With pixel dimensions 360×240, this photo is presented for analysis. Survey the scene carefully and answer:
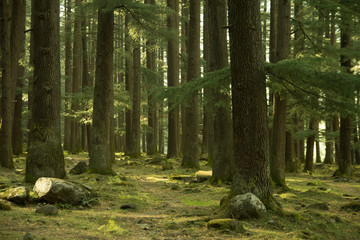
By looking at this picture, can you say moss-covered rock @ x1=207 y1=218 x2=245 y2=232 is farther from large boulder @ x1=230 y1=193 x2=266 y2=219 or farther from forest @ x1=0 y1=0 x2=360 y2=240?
large boulder @ x1=230 y1=193 x2=266 y2=219

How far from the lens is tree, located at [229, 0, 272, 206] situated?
6.52 meters

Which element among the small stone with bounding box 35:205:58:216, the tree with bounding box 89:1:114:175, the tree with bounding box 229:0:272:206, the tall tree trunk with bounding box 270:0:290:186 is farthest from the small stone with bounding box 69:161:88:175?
the tree with bounding box 229:0:272:206

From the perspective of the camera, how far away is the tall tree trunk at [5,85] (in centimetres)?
1149

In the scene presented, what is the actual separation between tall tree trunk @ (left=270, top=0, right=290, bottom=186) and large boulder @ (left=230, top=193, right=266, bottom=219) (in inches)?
192

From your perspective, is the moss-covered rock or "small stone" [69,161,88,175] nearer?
the moss-covered rock

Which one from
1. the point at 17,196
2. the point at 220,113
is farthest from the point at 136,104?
the point at 17,196

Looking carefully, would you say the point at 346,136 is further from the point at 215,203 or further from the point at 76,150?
the point at 76,150

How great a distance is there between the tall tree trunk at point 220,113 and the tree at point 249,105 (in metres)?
3.94

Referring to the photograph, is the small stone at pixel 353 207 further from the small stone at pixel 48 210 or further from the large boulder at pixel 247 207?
the small stone at pixel 48 210

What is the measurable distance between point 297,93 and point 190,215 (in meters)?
3.75

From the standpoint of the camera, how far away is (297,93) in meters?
7.67

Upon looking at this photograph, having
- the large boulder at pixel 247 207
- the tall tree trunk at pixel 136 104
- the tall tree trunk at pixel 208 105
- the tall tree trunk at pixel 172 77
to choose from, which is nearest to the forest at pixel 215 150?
the large boulder at pixel 247 207

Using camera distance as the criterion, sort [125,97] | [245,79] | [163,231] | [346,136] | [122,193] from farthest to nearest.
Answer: [125,97]
[346,136]
[122,193]
[245,79]
[163,231]

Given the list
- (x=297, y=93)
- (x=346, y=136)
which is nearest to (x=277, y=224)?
(x=297, y=93)
